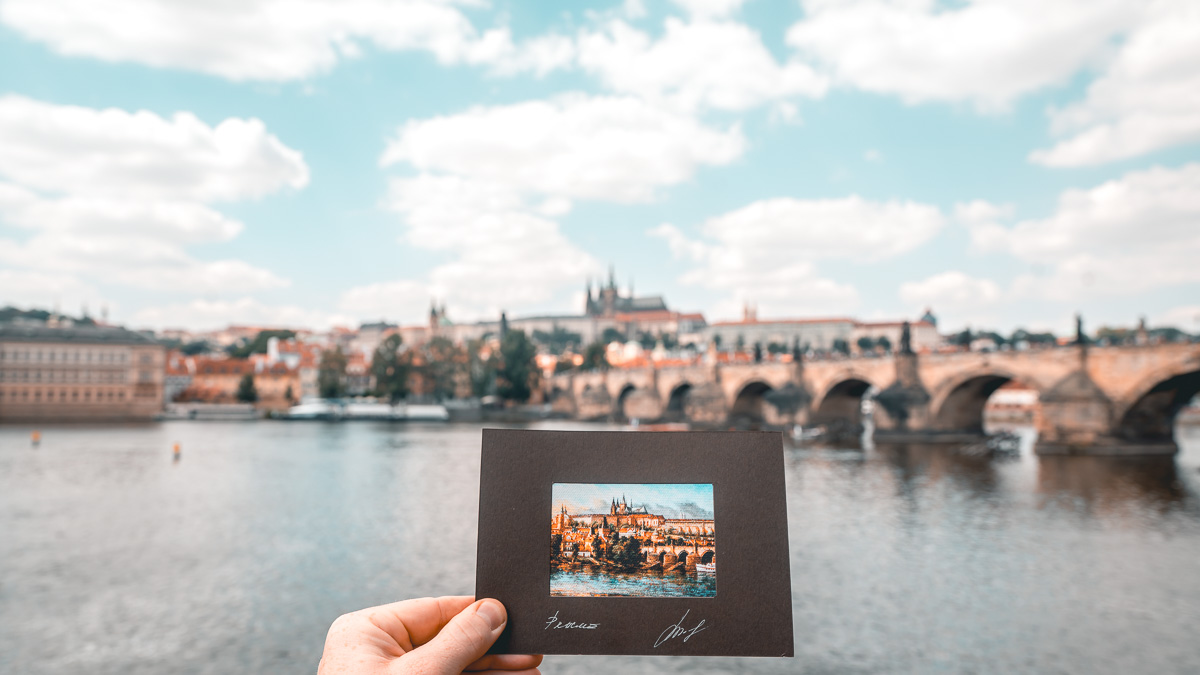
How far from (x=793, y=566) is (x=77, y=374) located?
70.5 m

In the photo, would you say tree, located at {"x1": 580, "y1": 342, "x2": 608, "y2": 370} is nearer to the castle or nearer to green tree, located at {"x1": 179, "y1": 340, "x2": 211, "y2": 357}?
green tree, located at {"x1": 179, "y1": 340, "x2": 211, "y2": 357}

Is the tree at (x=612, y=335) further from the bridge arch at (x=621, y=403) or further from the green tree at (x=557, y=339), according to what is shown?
the bridge arch at (x=621, y=403)

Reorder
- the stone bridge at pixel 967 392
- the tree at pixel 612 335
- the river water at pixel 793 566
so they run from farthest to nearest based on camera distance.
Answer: the tree at pixel 612 335
the stone bridge at pixel 967 392
the river water at pixel 793 566

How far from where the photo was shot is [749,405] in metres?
54.6

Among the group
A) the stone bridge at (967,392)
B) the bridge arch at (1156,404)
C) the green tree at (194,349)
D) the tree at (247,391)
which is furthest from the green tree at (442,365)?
the green tree at (194,349)

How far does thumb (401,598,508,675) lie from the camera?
4.56 feet

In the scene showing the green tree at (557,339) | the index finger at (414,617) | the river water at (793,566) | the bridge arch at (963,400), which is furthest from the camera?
the green tree at (557,339)

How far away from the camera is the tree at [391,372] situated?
6794 centimetres

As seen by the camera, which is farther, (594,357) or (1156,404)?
(594,357)

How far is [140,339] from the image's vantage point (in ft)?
221

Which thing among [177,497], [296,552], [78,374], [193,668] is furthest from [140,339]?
[193,668]
